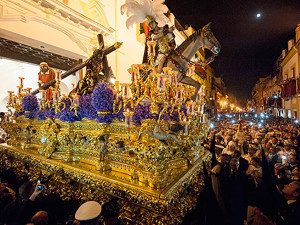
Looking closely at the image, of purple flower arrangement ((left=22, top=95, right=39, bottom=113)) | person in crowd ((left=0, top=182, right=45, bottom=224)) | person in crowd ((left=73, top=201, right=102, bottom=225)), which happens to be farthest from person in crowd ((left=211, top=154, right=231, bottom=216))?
purple flower arrangement ((left=22, top=95, right=39, bottom=113))

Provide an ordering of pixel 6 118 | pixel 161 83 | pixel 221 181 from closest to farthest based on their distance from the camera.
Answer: pixel 161 83 → pixel 221 181 → pixel 6 118

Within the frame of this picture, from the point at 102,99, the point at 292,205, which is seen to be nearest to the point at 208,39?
the point at 102,99

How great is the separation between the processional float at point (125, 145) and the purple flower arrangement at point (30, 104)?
0.01m

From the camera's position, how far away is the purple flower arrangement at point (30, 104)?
3.91 m

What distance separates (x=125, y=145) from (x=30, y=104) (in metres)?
3.15

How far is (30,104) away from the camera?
396 centimetres

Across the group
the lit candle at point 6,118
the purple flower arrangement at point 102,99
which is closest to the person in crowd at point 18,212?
the purple flower arrangement at point 102,99

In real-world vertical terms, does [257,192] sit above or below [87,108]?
below

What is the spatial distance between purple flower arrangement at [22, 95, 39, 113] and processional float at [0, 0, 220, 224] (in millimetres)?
10

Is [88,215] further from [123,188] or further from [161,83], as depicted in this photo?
[161,83]

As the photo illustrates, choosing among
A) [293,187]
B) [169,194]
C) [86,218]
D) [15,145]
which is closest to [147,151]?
[169,194]

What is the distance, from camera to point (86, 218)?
1710 mm

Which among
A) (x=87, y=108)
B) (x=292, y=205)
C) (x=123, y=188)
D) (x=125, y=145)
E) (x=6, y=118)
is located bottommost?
(x=292, y=205)

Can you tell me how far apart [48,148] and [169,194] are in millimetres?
2868
